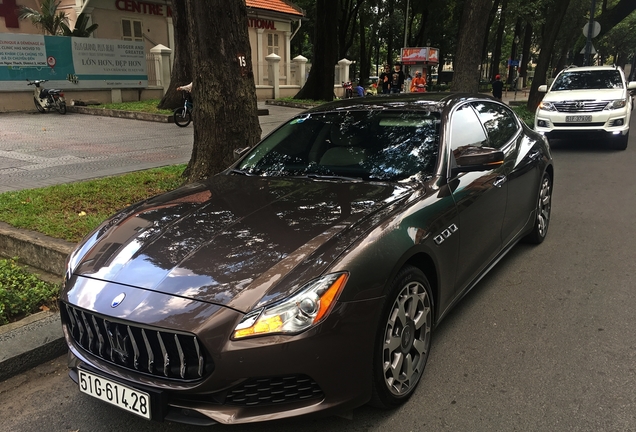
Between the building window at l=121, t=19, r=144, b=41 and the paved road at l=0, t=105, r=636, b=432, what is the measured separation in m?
21.1

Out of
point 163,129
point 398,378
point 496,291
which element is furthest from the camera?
point 163,129

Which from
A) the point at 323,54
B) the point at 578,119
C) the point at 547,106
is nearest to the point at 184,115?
the point at 323,54

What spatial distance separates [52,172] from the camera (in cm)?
844

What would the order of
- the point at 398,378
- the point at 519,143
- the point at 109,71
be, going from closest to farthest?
1. the point at 398,378
2. the point at 519,143
3. the point at 109,71

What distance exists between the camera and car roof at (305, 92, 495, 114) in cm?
387

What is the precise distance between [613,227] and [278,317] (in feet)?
16.7

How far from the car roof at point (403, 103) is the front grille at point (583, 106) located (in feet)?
26.0

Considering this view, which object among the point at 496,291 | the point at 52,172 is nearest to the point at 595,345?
the point at 496,291

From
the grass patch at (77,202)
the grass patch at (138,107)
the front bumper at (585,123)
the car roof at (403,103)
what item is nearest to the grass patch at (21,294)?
the grass patch at (77,202)

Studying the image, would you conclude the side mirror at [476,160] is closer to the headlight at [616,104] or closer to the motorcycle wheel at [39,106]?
the headlight at [616,104]

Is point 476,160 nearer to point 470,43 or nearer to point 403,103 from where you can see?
point 403,103

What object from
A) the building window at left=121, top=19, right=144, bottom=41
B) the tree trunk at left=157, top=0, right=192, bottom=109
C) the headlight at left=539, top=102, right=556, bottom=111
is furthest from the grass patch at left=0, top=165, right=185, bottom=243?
the building window at left=121, top=19, right=144, bottom=41

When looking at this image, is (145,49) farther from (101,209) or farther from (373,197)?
(373,197)

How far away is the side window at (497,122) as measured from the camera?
4309mm
